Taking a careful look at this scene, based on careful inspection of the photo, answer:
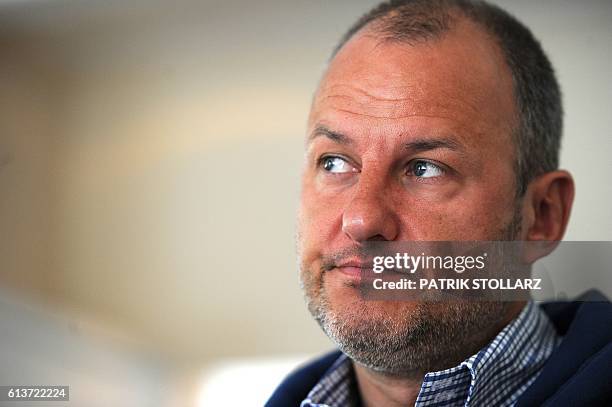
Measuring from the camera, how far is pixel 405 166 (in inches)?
25.5

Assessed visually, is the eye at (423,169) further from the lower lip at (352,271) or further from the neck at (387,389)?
the neck at (387,389)

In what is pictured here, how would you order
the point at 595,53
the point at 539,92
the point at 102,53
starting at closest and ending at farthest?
the point at 539,92, the point at 595,53, the point at 102,53

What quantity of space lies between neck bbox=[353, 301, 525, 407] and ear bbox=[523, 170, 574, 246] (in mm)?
84

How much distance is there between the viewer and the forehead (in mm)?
653

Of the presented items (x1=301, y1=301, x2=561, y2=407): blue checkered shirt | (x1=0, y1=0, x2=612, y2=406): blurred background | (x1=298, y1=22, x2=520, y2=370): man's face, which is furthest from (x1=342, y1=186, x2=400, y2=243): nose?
(x1=0, y1=0, x2=612, y2=406): blurred background

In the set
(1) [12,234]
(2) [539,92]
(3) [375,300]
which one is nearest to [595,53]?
(2) [539,92]

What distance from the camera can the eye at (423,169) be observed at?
651 millimetres

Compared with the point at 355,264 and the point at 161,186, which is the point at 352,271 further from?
the point at 161,186

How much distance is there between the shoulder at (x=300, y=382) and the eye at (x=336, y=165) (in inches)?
10.4

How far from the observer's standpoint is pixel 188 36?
1.07 meters

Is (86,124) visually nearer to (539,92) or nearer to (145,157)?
(145,157)

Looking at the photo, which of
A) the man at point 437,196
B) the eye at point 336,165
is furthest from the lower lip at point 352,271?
the eye at point 336,165

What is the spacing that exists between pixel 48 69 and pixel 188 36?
0.25 meters

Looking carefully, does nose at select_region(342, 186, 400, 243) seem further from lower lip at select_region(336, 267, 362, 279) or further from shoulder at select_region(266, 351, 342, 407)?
shoulder at select_region(266, 351, 342, 407)
